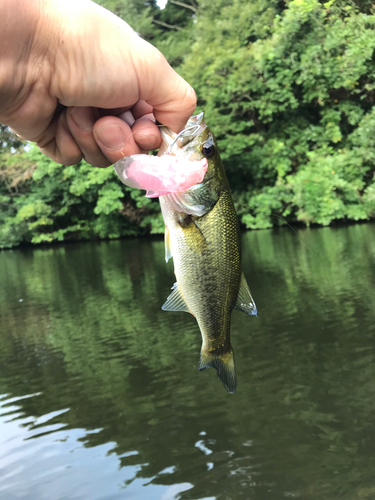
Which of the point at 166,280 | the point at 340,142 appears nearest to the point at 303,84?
the point at 340,142

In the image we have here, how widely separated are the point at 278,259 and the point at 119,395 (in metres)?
9.29

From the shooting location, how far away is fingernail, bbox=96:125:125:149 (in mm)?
2084

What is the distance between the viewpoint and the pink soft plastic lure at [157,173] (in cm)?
177

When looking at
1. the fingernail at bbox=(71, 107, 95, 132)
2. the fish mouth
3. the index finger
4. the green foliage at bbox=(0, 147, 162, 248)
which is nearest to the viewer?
the index finger

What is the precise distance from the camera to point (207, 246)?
2189mm

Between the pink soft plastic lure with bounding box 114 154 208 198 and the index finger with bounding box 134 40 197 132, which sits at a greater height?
the index finger with bounding box 134 40 197 132

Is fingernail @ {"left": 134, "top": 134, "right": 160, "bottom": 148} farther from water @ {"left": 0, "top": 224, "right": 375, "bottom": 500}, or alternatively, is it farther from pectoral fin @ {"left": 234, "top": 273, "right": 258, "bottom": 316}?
water @ {"left": 0, "top": 224, "right": 375, "bottom": 500}

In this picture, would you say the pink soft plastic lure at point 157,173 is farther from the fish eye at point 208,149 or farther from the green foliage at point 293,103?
the green foliage at point 293,103

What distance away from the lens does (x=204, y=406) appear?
659 centimetres

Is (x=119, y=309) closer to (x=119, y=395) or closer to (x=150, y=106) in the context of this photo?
(x=119, y=395)

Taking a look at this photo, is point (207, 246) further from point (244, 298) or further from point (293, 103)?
point (293, 103)

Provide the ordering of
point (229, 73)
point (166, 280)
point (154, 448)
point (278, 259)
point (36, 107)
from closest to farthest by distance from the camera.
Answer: point (36, 107)
point (154, 448)
point (166, 280)
point (278, 259)
point (229, 73)

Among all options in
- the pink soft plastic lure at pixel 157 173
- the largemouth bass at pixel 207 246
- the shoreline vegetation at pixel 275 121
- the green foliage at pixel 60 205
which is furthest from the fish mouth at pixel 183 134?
the green foliage at pixel 60 205

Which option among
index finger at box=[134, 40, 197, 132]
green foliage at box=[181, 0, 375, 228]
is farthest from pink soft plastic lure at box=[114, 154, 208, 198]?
green foliage at box=[181, 0, 375, 228]
